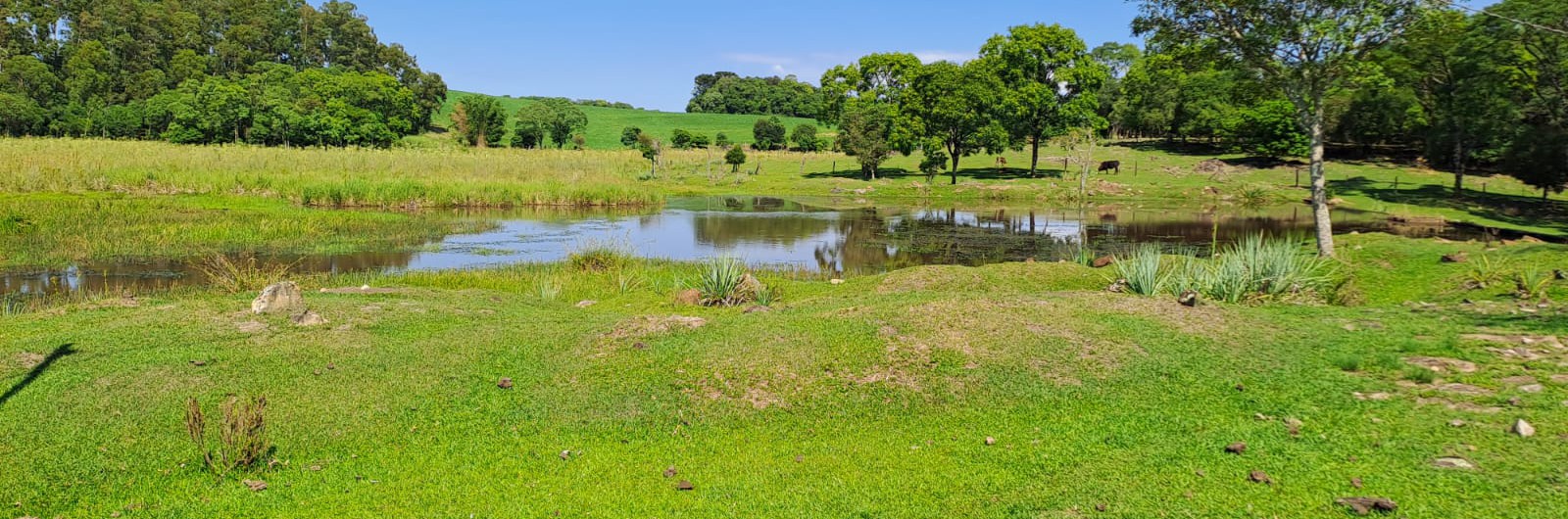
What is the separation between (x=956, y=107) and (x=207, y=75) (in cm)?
7990

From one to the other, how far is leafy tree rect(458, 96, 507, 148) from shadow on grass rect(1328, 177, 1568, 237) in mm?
77149

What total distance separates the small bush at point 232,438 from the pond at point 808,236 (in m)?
9.05

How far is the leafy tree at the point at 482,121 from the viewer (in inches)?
3516

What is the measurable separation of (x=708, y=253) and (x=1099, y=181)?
36.4 metres

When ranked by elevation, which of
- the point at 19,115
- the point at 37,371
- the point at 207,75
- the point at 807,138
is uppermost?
the point at 207,75

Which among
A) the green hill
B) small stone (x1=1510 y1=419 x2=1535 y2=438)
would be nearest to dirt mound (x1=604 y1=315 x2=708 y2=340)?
small stone (x1=1510 y1=419 x2=1535 y2=438)

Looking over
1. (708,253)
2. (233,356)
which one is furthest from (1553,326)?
(708,253)

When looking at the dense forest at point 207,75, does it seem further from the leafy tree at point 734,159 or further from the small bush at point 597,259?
the small bush at point 597,259

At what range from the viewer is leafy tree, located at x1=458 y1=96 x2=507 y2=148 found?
3516 inches

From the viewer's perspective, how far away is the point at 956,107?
175ft

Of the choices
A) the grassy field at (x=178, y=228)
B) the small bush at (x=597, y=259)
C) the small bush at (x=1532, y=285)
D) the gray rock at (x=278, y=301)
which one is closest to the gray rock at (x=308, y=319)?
the gray rock at (x=278, y=301)

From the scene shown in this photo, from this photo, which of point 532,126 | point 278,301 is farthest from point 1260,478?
point 532,126

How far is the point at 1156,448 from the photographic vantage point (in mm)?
6641

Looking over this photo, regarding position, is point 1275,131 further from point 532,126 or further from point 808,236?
point 532,126
